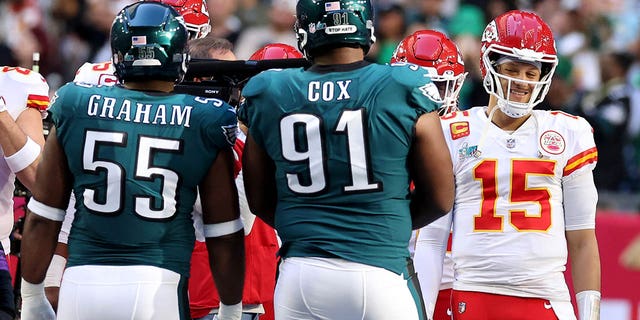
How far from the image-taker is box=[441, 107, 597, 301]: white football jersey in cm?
471

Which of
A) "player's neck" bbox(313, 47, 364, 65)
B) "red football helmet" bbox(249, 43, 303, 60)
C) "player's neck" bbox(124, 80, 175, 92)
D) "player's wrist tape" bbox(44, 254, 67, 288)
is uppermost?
"player's neck" bbox(313, 47, 364, 65)

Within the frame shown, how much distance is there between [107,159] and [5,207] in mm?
1398

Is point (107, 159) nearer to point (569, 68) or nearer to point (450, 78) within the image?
point (450, 78)

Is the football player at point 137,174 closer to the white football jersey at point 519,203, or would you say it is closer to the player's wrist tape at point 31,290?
the player's wrist tape at point 31,290

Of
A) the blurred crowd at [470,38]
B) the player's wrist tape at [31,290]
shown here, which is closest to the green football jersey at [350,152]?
the player's wrist tape at [31,290]

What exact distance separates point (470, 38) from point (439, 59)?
16.5 feet

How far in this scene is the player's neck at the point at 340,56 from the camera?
13.7 feet

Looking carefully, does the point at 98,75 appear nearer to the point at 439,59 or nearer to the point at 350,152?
the point at 439,59

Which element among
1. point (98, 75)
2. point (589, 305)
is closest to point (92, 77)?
point (98, 75)

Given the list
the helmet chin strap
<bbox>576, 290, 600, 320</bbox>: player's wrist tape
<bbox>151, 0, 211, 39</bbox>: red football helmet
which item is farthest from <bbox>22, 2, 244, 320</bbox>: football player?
<bbox>151, 0, 211, 39</bbox>: red football helmet

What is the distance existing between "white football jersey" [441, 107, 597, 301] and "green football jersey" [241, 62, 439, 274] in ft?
2.41

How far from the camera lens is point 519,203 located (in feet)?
15.5

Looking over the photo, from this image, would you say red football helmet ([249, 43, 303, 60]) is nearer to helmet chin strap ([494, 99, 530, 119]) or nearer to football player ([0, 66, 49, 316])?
football player ([0, 66, 49, 316])

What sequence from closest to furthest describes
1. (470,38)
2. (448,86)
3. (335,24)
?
(335,24)
(448,86)
(470,38)
